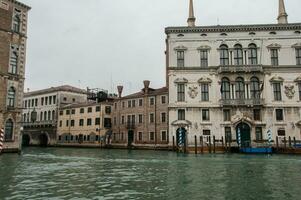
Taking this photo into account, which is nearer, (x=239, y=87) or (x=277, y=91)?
(x=277, y=91)

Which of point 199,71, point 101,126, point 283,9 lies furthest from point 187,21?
point 101,126

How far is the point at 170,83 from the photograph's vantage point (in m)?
37.4

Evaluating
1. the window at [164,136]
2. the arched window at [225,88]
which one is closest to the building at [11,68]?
the window at [164,136]

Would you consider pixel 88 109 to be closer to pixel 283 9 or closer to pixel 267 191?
pixel 283 9

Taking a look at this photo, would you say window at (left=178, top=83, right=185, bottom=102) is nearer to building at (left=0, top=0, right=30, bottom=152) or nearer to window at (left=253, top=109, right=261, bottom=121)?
window at (left=253, top=109, right=261, bottom=121)

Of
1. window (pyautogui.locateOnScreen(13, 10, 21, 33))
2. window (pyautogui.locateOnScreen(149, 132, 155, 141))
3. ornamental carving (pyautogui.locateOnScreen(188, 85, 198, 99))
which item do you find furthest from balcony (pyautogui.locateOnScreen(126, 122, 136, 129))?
window (pyautogui.locateOnScreen(13, 10, 21, 33))

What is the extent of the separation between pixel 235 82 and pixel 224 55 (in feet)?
11.9

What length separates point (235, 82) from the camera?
120ft

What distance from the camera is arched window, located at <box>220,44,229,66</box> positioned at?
37.6 m

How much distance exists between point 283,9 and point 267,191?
36308 millimetres

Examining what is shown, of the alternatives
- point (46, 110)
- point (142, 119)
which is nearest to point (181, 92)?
point (142, 119)

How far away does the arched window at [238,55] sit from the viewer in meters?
37.3

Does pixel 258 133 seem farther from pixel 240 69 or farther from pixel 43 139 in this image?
pixel 43 139

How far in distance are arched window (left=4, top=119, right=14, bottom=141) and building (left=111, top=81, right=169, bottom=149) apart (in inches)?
731
